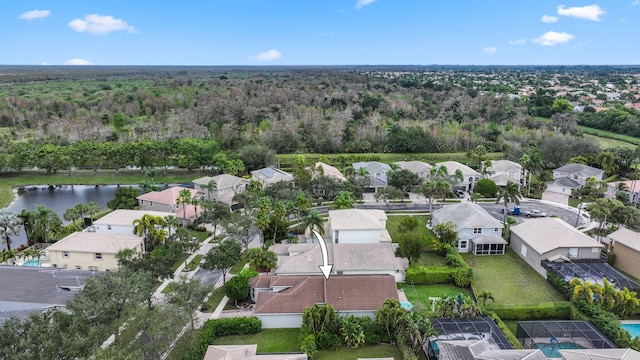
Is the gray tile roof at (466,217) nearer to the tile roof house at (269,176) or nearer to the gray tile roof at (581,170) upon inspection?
the tile roof house at (269,176)

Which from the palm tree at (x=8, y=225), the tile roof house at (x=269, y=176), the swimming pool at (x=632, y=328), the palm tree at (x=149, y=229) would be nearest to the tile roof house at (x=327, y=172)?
the tile roof house at (x=269, y=176)

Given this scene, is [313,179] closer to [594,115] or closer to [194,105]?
[194,105]

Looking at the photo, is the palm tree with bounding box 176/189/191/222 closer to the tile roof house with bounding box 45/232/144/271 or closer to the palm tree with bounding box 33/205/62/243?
the tile roof house with bounding box 45/232/144/271

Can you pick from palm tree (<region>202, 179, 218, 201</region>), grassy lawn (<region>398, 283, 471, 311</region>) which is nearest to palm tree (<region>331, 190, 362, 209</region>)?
grassy lawn (<region>398, 283, 471, 311</region>)

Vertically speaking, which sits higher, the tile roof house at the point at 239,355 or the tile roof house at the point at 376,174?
the tile roof house at the point at 376,174

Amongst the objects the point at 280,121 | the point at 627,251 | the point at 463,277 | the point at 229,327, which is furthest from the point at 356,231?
the point at 280,121

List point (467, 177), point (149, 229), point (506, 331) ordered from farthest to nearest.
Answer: point (467, 177) → point (149, 229) → point (506, 331)

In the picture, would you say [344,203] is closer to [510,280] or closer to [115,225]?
[510,280]
